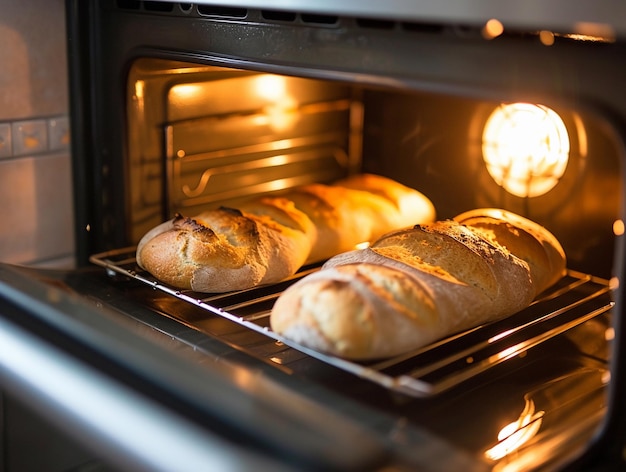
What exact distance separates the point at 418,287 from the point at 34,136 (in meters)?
0.65

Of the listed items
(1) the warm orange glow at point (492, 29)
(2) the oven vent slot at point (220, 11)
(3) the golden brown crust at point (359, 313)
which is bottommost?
(3) the golden brown crust at point (359, 313)

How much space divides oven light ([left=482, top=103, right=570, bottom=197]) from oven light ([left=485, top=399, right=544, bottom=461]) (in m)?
0.49

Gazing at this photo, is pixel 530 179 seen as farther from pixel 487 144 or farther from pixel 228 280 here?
pixel 228 280

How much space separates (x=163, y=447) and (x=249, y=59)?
0.51 m

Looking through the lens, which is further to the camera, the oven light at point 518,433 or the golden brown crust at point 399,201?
the golden brown crust at point 399,201

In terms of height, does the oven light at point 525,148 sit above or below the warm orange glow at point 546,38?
below

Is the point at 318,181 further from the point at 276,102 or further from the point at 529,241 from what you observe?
the point at 529,241

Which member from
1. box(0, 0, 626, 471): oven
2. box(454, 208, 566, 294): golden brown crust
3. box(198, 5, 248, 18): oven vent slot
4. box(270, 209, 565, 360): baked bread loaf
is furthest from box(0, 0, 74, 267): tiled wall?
box(454, 208, 566, 294): golden brown crust

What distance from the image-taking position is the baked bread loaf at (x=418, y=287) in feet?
2.83

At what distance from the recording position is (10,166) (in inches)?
47.1

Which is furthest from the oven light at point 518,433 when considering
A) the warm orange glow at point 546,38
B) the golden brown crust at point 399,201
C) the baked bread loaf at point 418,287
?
the golden brown crust at point 399,201

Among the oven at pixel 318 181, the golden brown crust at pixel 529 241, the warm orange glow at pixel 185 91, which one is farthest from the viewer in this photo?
the warm orange glow at pixel 185 91

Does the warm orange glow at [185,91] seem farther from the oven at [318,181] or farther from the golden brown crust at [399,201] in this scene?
the golden brown crust at [399,201]

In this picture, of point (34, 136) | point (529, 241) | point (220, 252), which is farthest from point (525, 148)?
point (34, 136)
